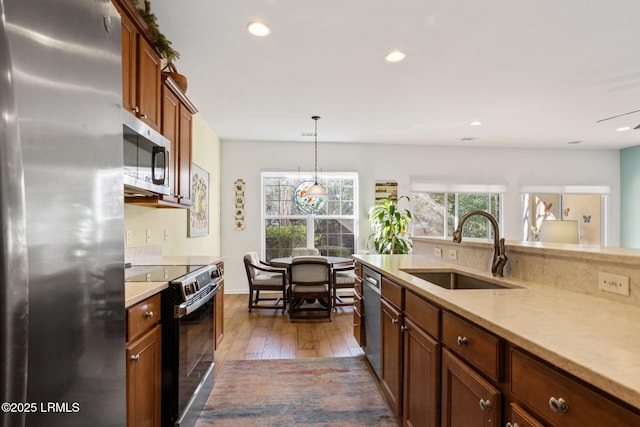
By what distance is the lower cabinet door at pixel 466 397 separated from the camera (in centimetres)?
98

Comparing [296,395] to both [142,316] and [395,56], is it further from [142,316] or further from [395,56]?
[395,56]

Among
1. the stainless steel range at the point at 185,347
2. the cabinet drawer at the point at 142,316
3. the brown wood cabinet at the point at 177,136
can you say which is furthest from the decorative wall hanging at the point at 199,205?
the cabinet drawer at the point at 142,316

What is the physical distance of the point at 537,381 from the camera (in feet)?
2.67

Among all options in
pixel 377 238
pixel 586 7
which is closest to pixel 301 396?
pixel 586 7

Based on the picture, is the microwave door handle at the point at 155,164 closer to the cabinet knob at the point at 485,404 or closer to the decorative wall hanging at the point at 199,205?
the decorative wall hanging at the point at 199,205

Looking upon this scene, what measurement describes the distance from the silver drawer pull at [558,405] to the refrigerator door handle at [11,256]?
1051 millimetres

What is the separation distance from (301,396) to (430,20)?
2.74 m

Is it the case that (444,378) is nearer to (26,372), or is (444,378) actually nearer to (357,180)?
(26,372)

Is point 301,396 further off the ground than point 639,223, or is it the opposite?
point 639,223

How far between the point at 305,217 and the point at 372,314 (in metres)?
3.56

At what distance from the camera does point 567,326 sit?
0.93 metres

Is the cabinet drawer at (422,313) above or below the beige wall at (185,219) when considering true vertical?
below

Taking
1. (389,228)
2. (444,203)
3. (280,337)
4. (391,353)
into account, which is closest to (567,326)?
(391,353)

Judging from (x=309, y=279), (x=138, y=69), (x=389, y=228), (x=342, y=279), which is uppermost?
(x=138, y=69)
